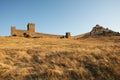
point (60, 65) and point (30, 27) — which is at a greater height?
point (30, 27)

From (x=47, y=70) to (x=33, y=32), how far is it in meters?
33.2

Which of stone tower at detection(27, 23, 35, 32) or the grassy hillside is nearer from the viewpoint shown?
the grassy hillside

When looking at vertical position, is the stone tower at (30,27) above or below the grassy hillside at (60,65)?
above

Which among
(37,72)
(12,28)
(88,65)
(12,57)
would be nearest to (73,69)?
(88,65)

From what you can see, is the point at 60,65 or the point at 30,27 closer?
the point at 60,65

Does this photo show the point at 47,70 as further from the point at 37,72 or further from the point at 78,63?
the point at 78,63

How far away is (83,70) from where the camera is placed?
24.6 ft

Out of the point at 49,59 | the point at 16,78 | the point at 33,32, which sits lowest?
the point at 16,78

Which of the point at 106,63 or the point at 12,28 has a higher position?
the point at 12,28

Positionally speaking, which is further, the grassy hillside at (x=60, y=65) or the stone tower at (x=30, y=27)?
the stone tower at (x=30, y=27)

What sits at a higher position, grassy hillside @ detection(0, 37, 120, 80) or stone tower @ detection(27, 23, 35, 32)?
stone tower @ detection(27, 23, 35, 32)

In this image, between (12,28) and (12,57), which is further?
(12,28)

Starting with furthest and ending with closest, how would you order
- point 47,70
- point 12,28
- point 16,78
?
point 12,28 < point 47,70 < point 16,78

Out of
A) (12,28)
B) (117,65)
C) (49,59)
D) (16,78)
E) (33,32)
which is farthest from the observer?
(33,32)
